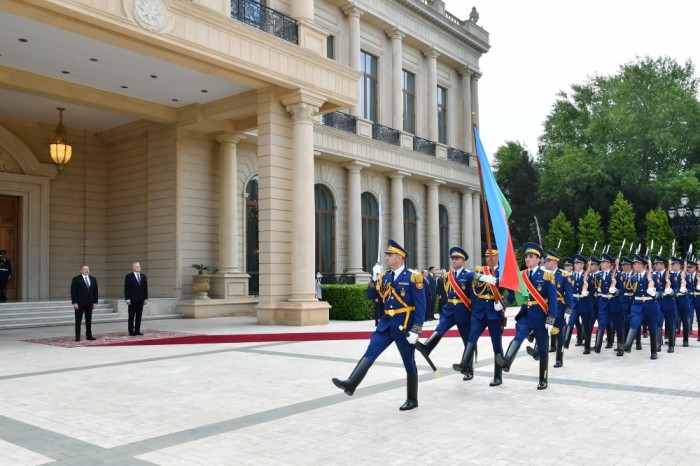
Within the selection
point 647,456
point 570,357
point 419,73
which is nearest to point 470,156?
point 419,73

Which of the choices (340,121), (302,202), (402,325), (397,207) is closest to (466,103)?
(397,207)

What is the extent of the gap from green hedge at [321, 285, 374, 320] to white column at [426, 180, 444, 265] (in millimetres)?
11191

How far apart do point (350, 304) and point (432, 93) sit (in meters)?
15.1

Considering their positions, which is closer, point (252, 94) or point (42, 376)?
point (42, 376)

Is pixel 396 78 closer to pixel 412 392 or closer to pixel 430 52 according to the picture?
pixel 430 52

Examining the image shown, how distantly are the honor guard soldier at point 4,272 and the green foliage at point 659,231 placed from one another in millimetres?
29484

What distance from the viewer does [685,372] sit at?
9.78 meters

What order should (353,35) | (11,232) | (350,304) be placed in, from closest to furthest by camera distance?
(350,304) → (11,232) → (353,35)

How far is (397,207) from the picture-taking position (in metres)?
29.5

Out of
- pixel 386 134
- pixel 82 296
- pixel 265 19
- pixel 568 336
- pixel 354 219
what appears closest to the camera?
pixel 568 336

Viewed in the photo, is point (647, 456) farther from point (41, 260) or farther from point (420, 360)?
point (41, 260)

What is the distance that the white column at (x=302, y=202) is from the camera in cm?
1798

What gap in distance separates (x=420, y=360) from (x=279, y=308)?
744cm

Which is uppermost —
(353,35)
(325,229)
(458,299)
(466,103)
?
(353,35)
